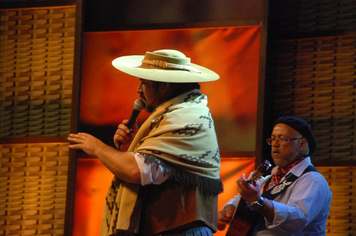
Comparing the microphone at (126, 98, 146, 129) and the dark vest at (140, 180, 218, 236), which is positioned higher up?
the microphone at (126, 98, 146, 129)

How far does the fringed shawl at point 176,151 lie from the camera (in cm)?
233

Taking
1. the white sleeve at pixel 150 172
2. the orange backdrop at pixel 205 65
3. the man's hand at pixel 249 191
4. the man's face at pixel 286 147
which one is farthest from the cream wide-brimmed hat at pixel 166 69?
the orange backdrop at pixel 205 65

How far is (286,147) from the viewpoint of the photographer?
10.9 feet

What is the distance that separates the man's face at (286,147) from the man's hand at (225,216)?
38 centimetres

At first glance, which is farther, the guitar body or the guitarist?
the guitar body

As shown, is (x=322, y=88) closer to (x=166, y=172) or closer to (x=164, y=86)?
(x=164, y=86)

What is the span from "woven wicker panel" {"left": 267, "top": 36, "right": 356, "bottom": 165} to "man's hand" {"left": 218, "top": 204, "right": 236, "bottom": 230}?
32.3 inches

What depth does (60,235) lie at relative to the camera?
384 cm

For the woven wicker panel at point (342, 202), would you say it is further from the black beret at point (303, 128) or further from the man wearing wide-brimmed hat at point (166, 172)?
the man wearing wide-brimmed hat at point (166, 172)

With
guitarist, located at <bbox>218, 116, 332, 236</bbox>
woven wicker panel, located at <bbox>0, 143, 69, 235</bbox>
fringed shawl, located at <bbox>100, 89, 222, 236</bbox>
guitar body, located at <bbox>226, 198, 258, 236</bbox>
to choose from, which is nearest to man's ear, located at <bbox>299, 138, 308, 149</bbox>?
guitarist, located at <bbox>218, 116, 332, 236</bbox>

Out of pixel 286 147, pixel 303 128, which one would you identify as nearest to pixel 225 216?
pixel 286 147

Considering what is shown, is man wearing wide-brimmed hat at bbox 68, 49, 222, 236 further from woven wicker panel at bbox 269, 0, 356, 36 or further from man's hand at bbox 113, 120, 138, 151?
woven wicker panel at bbox 269, 0, 356, 36

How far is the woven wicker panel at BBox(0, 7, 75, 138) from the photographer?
3.96 m

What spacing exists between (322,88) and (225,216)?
1206mm
